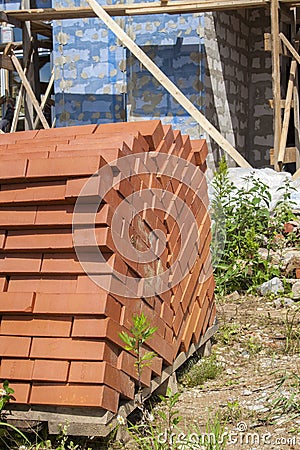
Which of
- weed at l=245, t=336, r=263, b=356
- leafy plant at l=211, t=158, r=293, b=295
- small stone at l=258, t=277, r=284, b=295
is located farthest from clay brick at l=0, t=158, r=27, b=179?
small stone at l=258, t=277, r=284, b=295

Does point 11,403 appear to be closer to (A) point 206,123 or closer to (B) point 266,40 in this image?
(A) point 206,123

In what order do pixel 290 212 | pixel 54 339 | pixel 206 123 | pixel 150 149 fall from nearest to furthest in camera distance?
pixel 54 339 < pixel 150 149 < pixel 290 212 < pixel 206 123

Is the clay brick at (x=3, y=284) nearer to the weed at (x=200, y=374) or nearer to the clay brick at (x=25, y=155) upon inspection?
the clay brick at (x=25, y=155)

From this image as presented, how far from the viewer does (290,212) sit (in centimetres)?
802

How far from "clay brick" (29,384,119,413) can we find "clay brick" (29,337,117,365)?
136 millimetres

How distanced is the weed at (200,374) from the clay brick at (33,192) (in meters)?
1.69

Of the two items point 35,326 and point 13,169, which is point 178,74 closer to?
point 13,169

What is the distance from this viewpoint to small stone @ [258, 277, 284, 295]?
702cm

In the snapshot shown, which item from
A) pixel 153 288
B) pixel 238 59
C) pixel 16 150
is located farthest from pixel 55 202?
pixel 238 59

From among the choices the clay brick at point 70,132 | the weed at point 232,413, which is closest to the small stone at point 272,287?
the weed at point 232,413

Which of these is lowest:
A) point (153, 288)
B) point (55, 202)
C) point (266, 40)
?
point (153, 288)

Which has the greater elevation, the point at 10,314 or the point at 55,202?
the point at 55,202

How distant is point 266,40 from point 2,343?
265 inches

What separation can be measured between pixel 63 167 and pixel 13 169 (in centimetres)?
30
